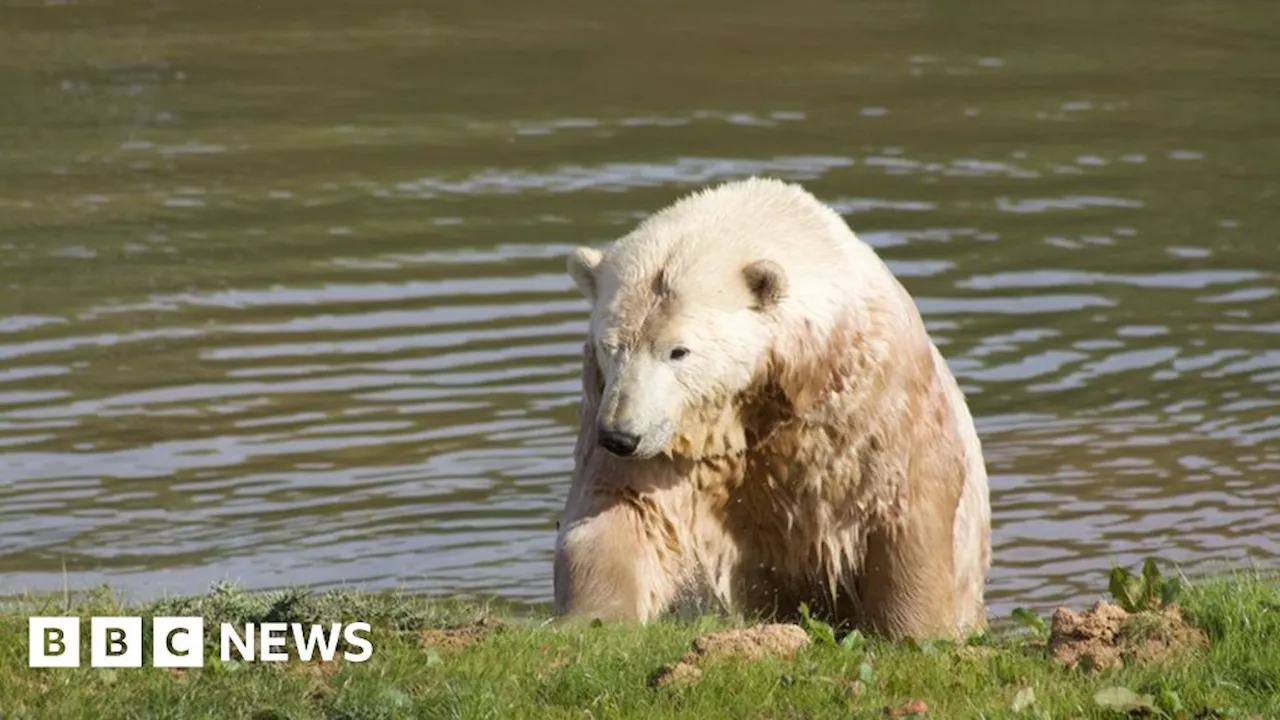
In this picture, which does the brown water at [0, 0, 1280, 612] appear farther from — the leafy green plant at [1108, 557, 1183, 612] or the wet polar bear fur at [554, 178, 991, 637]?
the leafy green plant at [1108, 557, 1183, 612]

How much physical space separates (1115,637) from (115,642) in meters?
2.89

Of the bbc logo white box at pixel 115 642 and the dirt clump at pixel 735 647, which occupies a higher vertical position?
the dirt clump at pixel 735 647

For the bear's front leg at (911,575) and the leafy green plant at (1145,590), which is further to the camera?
the bear's front leg at (911,575)

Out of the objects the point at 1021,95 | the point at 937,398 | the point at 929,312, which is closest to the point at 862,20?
the point at 1021,95

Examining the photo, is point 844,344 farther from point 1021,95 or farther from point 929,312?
point 1021,95

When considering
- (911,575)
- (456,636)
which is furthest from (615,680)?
(911,575)

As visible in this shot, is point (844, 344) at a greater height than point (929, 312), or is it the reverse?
point (844, 344)

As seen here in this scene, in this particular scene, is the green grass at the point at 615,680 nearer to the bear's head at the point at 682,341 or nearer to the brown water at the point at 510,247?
the bear's head at the point at 682,341

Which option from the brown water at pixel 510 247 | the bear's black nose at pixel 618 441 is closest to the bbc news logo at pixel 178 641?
the bear's black nose at pixel 618 441

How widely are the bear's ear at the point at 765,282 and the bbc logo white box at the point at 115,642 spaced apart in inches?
91.7

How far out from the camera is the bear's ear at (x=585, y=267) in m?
9.36

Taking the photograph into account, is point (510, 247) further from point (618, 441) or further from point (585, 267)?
point (618, 441)

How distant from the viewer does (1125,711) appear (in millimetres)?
7133

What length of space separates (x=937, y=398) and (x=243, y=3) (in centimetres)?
1912
